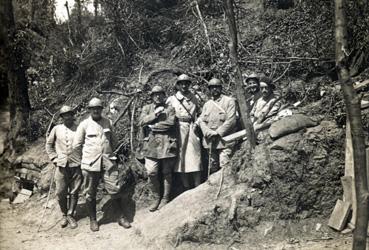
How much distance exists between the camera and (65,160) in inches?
306

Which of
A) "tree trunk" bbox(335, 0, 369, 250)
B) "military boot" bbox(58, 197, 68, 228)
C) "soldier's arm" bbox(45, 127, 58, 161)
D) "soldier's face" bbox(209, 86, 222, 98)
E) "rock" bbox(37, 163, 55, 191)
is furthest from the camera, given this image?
"rock" bbox(37, 163, 55, 191)

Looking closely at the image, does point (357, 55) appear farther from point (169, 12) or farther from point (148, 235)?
point (169, 12)

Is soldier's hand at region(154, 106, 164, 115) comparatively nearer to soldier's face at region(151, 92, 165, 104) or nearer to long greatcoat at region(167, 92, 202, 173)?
soldier's face at region(151, 92, 165, 104)

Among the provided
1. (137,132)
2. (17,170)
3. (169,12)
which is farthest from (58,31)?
(137,132)

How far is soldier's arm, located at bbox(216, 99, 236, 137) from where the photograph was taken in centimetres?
732

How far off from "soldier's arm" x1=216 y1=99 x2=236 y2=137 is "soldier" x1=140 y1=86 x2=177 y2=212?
0.84 metres

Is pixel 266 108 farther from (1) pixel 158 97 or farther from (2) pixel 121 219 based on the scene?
(2) pixel 121 219

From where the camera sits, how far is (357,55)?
8.66 metres

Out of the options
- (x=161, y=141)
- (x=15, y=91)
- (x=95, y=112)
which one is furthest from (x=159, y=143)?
(x=15, y=91)

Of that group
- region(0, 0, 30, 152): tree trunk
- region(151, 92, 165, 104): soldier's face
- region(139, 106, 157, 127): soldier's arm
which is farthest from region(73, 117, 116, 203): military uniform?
region(0, 0, 30, 152): tree trunk

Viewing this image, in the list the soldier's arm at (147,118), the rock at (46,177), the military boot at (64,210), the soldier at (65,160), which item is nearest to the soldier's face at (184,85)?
the soldier's arm at (147,118)

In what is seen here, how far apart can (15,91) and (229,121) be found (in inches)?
277

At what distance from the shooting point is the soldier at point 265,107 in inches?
290

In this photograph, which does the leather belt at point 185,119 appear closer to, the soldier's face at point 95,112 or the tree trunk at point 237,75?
the tree trunk at point 237,75
